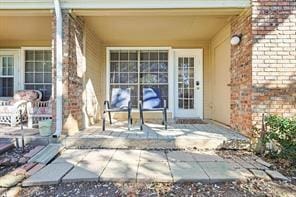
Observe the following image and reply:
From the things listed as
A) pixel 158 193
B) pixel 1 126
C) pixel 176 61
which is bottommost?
pixel 158 193

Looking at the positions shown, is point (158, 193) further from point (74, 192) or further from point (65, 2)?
point (65, 2)

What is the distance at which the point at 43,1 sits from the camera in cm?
504

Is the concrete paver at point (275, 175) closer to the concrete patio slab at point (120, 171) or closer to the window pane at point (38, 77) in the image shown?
the concrete patio slab at point (120, 171)

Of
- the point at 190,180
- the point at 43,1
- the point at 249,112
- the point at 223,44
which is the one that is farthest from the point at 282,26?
the point at 43,1

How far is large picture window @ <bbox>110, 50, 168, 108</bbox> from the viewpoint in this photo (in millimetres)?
8398

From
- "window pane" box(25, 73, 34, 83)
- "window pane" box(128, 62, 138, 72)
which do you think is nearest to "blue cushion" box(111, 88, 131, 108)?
"window pane" box(128, 62, 138, 72)

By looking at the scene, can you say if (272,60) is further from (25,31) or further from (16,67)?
(16,67)

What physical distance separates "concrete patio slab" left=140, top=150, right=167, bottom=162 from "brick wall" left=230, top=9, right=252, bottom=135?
163 centimetres

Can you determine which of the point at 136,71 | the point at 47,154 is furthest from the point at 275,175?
the point at 136,71

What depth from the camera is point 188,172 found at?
364 centimetres

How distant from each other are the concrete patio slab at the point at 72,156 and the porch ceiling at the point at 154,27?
8.88ft

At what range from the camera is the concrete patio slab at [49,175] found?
10.9 ft

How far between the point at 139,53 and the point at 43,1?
371cm

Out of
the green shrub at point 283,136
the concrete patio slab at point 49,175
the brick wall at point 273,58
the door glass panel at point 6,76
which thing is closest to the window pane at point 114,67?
the door glass panel at point 6,76
